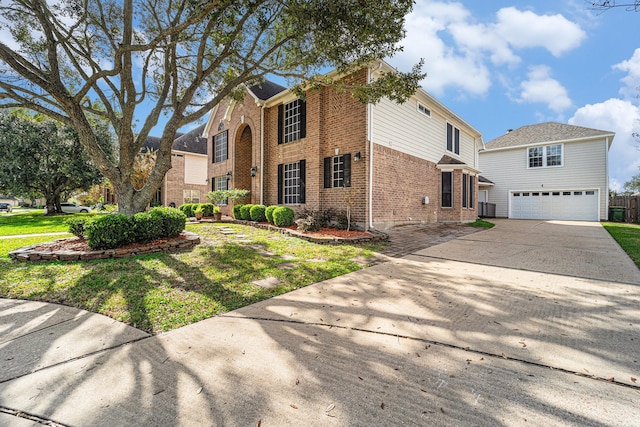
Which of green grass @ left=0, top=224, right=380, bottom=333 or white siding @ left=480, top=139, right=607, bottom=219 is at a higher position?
white siding @ left=480, top=139, right=607, bottom=219

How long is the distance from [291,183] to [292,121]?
9.44 ft

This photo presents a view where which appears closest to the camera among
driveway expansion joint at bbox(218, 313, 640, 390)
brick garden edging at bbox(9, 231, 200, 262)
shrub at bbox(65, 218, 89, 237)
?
driveway expansion joint at bbox(218, 313, 640, 390)

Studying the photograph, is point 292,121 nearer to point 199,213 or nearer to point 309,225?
point 309,225

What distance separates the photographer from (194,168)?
25156mm

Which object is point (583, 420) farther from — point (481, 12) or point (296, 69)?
point (296, 69)

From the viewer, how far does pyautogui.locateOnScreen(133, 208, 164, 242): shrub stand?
6.79m

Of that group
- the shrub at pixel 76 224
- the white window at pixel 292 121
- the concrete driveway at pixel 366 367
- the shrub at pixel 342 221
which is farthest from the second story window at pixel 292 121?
the concrete driveway at pixel 366 367

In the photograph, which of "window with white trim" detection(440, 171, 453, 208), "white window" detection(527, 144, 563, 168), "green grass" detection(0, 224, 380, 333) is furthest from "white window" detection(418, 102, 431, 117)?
"white window" detection(527, 144, 563, 168)

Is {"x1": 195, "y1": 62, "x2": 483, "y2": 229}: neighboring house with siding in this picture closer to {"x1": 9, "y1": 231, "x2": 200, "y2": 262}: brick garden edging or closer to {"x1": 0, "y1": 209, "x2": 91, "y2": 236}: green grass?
{"x1": 9, "y1": 231, "x2": 200, "y2": 262}: brick garden edging

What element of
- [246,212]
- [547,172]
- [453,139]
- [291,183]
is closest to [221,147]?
[246,212]

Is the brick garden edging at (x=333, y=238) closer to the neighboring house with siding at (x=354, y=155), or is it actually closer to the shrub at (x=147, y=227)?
the neighboring house with siding at (x=354, y=155)

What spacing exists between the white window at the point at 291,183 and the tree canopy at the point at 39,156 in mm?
15935

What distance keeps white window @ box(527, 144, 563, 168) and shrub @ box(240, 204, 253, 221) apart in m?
20.3

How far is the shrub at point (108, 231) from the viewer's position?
6.11 metres
